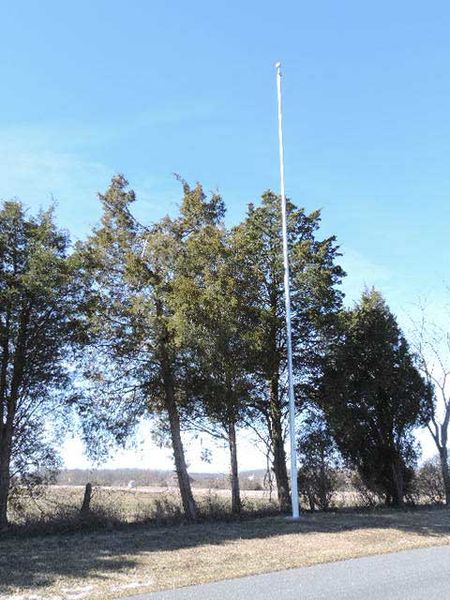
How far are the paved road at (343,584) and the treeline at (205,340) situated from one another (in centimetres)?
763

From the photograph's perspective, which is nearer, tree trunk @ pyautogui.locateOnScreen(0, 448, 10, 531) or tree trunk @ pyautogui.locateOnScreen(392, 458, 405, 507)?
tree trunk @ pyautogui.locateOnScreen(0, 448, 10, 531)

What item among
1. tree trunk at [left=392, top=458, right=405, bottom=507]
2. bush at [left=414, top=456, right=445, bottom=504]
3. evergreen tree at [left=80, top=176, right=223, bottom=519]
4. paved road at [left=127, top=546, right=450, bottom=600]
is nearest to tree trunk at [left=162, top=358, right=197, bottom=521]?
evergreen tree at [left=80, top=176, right=223, bottom=519]

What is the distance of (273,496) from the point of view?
19953 mm

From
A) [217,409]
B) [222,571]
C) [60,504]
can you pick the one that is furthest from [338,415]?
[222,571]

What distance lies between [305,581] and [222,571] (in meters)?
1.40

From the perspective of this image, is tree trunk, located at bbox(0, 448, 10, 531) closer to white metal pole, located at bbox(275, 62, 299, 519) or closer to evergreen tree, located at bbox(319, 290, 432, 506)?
white metal pole, located at bbox(275, 62, 299, 519)

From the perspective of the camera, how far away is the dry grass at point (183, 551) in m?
7.88

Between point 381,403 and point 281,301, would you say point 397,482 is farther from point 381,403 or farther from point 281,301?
point 281,301

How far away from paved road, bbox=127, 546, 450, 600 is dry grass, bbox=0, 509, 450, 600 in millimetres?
432

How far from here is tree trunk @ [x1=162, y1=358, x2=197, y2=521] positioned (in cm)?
1706

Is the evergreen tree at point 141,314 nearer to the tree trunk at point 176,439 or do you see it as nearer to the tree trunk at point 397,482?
Result: the tree trunk at point 176,439

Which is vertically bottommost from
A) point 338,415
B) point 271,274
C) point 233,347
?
point 338,415

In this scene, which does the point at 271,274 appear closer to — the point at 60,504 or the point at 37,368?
the point at 37,368

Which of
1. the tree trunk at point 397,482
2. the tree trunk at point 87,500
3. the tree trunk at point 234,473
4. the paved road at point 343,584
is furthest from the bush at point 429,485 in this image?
the paved road at point 343,584
